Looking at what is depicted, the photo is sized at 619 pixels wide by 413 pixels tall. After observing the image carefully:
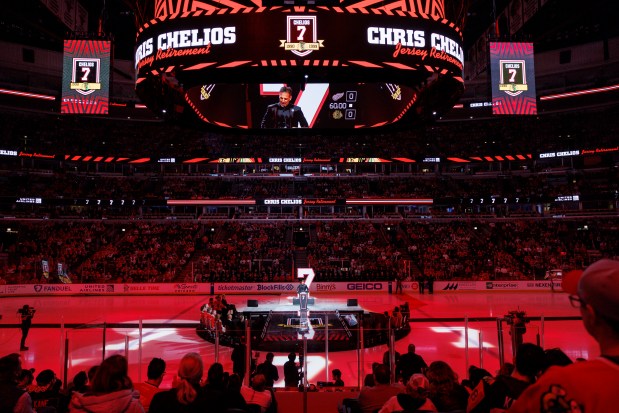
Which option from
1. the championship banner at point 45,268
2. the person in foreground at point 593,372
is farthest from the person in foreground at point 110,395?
the championship banner at point 45,268

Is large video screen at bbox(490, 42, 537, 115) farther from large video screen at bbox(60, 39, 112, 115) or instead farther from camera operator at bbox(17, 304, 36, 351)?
camera operator at bbox(17, 304, 36, 351)

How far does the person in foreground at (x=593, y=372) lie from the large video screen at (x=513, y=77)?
17.1 m

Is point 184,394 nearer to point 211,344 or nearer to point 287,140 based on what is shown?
point 211,344

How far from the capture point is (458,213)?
4544 centimetres

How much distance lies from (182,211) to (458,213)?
87.4ft

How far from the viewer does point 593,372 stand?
1.59m

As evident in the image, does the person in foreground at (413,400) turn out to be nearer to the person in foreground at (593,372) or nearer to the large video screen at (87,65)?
the person in foreground at (593,372)

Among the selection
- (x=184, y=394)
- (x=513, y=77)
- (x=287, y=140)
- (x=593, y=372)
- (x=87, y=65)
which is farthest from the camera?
(x=287, y=140)

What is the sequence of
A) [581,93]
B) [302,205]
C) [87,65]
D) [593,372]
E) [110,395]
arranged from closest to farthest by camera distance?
[593,372], [110,395], [87,65], [581,93], [302,205]

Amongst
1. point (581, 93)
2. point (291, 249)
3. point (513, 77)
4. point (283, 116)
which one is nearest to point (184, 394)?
point (283, 116)

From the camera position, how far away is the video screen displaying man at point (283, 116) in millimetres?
13250

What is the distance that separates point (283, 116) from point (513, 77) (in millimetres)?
9259

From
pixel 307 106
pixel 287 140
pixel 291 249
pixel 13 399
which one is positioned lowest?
pixel 13 399

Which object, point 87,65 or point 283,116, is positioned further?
point 87,65
